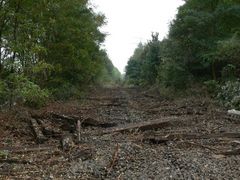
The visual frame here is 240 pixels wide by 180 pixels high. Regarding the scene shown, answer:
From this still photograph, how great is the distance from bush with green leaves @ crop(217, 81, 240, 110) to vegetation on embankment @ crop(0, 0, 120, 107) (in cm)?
869

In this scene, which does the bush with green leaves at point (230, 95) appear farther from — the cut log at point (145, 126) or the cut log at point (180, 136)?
the cut log at point (180, 136)

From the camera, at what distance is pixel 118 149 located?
33.0 ft

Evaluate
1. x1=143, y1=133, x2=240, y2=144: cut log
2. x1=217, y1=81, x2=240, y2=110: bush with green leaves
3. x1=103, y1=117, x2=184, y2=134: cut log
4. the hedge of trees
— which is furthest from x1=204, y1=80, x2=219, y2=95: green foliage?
x1=143, y1=133, x2=240, y2=144: cut log

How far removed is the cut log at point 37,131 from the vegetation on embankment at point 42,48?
2.91 ft

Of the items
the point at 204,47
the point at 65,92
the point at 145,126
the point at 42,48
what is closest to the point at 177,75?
the point at 204,47

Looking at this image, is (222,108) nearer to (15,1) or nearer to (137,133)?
(137,133)

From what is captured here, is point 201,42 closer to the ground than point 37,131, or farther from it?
farther from it

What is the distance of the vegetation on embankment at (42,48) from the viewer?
1447cm

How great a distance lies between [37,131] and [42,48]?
3.43 m

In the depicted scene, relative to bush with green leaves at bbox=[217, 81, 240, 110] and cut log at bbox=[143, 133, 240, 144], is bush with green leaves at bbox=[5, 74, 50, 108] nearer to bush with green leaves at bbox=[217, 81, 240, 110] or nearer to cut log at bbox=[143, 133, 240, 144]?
cut log at bbox=[143, 133, 240, 144]

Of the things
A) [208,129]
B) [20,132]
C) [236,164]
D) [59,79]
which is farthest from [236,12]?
[236,164]

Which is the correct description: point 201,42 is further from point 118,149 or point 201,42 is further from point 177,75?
point 118,149

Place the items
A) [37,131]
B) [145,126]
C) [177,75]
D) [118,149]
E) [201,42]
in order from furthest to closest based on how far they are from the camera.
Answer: [177,75] → [201,42] → [145,126] → [37,131] → [118,149]

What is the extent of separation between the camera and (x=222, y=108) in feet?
66.1
